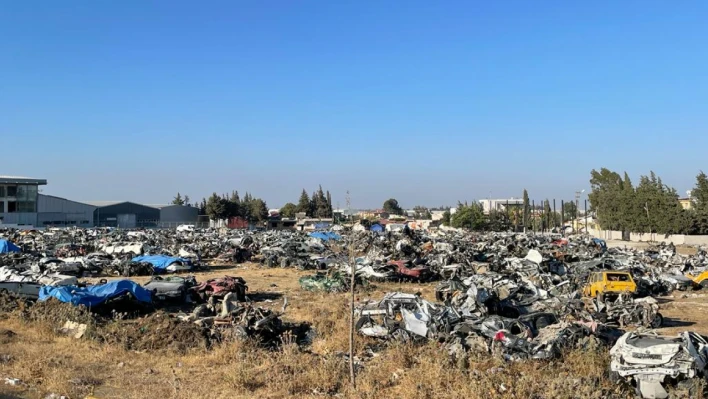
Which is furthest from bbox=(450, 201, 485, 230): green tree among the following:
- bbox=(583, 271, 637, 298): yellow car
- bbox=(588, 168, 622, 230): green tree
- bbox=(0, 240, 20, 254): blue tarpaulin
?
bbox=(583, 271, 637, 298): yellow car

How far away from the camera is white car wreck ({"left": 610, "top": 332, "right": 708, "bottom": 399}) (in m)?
10.1

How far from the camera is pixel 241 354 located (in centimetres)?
1252

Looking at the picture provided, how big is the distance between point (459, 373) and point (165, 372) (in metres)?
5.94

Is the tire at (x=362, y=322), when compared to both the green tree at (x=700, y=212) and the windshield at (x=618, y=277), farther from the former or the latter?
the green tree at (x=700, y=212)

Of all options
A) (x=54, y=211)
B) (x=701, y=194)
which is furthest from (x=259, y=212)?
(x=701, y=194)

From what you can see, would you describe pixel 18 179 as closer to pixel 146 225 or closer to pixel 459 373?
pixel 146 225

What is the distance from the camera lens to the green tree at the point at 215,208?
383ft

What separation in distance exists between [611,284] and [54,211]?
94045 millimetres

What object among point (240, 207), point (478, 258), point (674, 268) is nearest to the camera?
point (674, 268)

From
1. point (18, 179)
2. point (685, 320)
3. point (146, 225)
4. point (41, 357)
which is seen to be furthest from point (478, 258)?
point (146, 225)

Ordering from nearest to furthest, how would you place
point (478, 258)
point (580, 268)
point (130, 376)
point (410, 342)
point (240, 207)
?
1. point (130, 376)
2. point (410, 342)
3. point (580, 268)
4. point (478, 258)
5. point (240, 207)

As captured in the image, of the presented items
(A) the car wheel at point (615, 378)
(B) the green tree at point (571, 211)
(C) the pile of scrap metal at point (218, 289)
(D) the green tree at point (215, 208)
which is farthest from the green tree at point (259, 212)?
(A) the car wheel at point (615, 378)

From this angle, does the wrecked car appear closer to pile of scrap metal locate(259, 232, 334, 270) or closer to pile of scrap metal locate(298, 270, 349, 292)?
pile of scrap metal locate(298, 270, 349, 292)

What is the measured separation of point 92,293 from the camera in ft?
60.1
